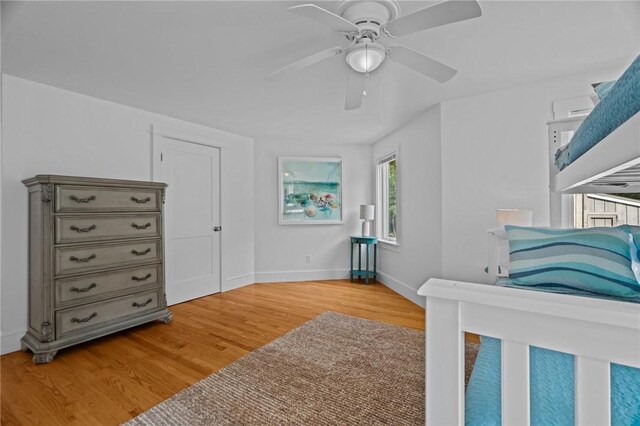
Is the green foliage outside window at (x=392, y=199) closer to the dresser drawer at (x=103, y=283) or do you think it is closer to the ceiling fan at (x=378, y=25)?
the ceiling fan at (x=378, y=25)

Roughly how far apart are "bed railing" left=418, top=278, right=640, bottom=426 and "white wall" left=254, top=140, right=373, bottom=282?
13.9 ft

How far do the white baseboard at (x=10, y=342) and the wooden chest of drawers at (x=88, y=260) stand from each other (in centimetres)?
9

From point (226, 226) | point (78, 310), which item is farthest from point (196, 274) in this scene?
point (78, 310)

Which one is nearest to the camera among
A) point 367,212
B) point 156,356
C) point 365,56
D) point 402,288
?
point 365,56

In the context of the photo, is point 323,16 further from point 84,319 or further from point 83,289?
point 84,319

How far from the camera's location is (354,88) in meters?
2.00

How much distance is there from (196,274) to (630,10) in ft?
14.5

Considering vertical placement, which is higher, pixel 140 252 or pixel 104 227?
pixel 104 227

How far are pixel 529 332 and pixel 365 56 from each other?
1.65 meters

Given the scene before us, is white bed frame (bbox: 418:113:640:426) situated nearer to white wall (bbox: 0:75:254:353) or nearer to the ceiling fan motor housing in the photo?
the ceiling fan motor housing

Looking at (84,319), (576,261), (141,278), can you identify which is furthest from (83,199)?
(576,261)

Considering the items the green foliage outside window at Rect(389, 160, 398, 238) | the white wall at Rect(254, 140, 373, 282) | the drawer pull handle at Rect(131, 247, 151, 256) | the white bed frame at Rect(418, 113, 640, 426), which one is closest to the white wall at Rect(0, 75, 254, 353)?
the drawer pull handle at Rect(131, 247, 151, 256)

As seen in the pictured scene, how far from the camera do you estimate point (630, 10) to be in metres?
1.68

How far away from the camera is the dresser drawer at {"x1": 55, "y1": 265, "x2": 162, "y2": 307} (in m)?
2.35
